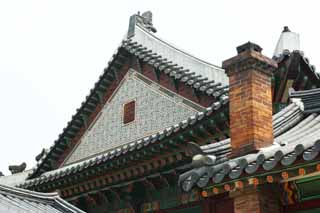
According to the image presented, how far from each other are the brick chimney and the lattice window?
7.47 metres

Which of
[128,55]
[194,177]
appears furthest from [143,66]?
[194,177]

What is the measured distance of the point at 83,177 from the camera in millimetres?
14758

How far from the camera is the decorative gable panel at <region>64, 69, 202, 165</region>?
51.7 ft

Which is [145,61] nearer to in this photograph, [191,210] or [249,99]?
[191,210]

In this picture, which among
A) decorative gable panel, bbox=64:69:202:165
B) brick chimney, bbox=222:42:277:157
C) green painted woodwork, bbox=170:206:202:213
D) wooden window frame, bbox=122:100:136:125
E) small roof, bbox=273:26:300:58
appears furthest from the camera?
wooden window frame, bbox=122:100:136:125

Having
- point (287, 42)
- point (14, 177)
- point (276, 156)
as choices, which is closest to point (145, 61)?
point (287, 42)

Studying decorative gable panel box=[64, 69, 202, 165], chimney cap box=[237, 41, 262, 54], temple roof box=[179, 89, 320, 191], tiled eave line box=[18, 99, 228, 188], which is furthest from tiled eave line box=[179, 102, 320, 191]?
decorative gable panel box=[64, 69, 202, 165]

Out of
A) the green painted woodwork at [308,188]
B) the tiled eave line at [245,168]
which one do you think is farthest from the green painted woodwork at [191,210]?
the green painted woodwork at [308,188]

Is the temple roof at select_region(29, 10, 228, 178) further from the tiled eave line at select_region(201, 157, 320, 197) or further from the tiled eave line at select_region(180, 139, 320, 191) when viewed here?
the tiled eave line at select_region(201, 157, 320, 197)

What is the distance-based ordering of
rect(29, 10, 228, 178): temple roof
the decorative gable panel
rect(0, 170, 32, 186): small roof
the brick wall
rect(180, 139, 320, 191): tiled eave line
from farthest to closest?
rect(0, 170, 32, 186): small roof, the decorative gable panel, rect(29, 10, 228, 178): temple roof, the brick wall, rect(180, 139, 320, 191): tiled eave line

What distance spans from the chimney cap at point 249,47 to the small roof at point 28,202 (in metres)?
3.94

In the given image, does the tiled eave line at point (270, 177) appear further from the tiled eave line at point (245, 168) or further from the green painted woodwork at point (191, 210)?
the green painted woodwork at point (191, 210)

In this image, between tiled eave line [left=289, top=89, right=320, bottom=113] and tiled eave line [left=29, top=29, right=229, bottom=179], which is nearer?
tiled eave line [left=289, top=89, right=320, bottom=113]

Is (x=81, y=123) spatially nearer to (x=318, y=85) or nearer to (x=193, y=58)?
(x=193, y=58)
